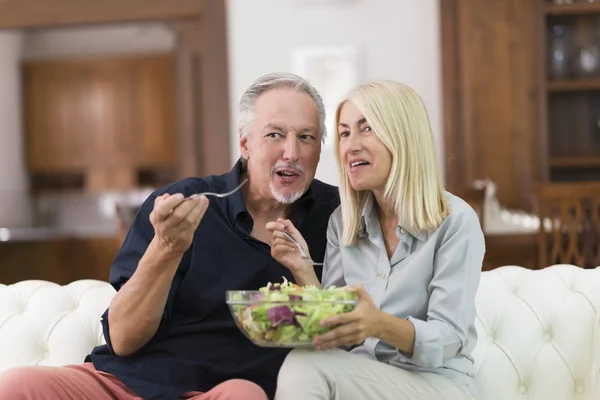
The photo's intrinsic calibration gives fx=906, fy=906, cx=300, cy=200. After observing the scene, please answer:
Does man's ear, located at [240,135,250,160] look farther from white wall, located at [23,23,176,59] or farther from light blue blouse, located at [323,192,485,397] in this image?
white wall, located at [23,23,176,59]

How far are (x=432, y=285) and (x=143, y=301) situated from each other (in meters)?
0.63

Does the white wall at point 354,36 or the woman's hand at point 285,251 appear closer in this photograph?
the woman's hand at point 285,251

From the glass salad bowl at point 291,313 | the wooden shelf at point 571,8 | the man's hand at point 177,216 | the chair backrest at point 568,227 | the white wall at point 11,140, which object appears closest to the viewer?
the glass salad bowl at point 291,313

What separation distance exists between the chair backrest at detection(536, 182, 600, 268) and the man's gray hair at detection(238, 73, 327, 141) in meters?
1.93

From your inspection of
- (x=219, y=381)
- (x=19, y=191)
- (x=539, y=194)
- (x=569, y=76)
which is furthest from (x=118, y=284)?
(x=19, y=191)

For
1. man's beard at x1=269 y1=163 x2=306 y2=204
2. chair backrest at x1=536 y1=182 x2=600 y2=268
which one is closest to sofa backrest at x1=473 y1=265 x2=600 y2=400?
man's beard at x1=269 y1=163 x2=306 y2=204

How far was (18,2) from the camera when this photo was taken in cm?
587

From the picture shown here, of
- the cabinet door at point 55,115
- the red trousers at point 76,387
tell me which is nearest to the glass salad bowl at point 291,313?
the red trousers at point 76,387

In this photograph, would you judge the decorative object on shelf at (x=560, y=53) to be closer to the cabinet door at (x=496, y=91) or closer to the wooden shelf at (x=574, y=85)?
the wooden shelf at (x=574, y=85)

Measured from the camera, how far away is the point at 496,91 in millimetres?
5477

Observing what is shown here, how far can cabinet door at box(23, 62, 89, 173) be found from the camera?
9.33m

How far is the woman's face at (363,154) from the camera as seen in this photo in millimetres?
2010

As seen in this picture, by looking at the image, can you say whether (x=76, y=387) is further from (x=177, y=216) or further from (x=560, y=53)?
(x=560, y=53)

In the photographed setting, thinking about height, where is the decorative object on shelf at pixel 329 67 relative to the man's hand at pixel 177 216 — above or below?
above
